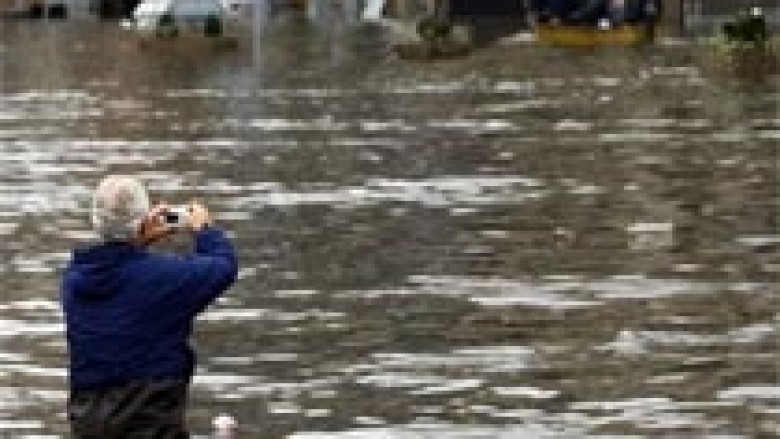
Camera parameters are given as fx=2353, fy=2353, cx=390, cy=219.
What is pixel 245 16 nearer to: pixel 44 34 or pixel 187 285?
pixel 44 34

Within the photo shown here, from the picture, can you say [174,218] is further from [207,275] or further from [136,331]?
[136,331]

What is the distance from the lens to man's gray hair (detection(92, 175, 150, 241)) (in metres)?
8.77

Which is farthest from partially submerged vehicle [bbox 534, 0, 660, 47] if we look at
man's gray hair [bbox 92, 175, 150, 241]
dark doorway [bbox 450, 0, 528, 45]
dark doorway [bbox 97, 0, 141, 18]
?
man's gray hair [bbox 92, 175, 150, 241]

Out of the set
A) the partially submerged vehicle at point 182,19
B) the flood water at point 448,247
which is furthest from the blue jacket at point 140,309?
the partially submerged vehicle at point 182,19

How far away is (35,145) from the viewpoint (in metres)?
34.8

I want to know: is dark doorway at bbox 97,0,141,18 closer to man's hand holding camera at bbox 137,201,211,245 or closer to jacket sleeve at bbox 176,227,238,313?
jacket sleeve at bbox 176,227,238,313

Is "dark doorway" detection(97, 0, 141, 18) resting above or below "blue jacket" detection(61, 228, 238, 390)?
below

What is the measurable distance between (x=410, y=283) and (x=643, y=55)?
34.9 m

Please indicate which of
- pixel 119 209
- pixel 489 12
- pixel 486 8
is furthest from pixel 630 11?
pixel 119 209

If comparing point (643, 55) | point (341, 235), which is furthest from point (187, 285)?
point (643, 55)

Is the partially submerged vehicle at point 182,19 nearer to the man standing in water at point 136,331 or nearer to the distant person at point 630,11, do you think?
the distant person at point 630,11

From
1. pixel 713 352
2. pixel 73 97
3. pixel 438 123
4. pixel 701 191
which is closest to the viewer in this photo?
pixel 713 352

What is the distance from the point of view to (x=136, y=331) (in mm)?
9094

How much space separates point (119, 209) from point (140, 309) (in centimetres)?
46
